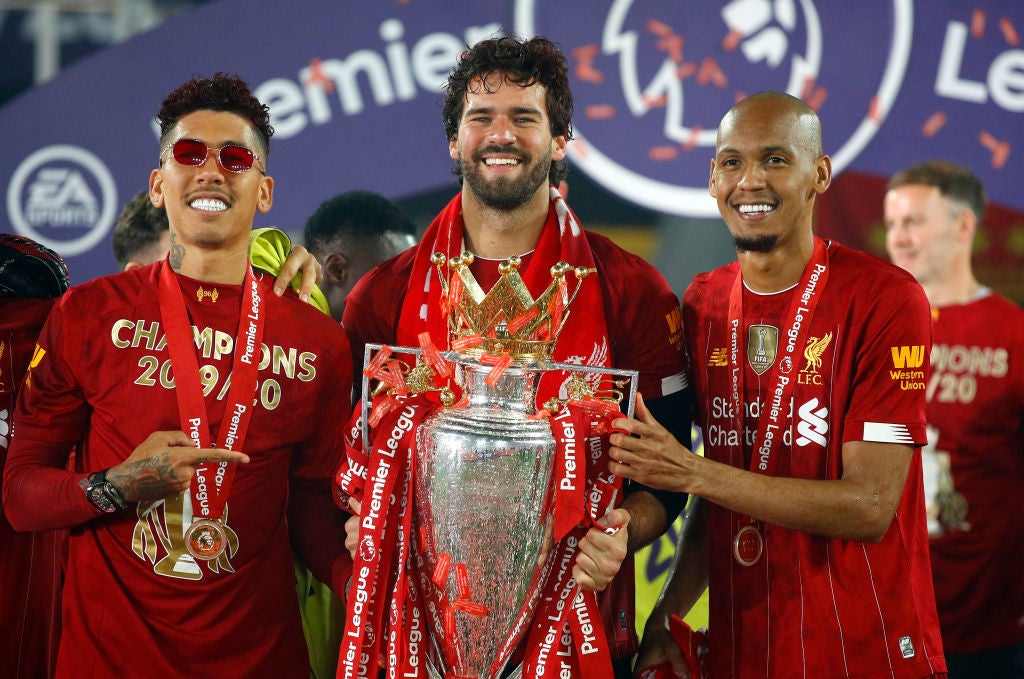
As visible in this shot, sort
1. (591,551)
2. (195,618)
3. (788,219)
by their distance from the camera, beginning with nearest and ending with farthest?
(591,551), (195,618), (788,219)

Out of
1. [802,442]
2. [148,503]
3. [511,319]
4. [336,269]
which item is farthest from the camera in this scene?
[336,269]

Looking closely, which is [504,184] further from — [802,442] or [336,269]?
[336,269]

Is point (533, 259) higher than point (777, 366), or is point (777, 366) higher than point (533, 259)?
point (533, 259)

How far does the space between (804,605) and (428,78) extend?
290 cm

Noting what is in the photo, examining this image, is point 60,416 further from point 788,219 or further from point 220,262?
point 788,219

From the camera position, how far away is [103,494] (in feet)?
7.29

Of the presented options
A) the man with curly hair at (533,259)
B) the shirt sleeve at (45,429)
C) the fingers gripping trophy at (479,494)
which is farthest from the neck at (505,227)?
the shirt sleeve at (45,429)

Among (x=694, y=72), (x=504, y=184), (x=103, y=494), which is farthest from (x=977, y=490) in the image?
(x=103, y=494)

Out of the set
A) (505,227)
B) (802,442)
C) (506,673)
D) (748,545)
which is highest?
(505,227)

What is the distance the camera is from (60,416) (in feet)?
7.73

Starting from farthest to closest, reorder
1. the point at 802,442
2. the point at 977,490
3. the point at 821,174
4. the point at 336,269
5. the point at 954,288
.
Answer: the point at 954,288 < the point at 977,490 < the point at 336,269 < the point at 821,174 < the point at 802,442

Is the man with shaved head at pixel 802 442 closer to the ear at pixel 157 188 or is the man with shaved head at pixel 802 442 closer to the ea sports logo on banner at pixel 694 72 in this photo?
the ear at pixel 157 188

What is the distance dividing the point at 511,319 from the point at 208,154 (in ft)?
2.67

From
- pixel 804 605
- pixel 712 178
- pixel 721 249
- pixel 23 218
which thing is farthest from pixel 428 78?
pixel 804 605
